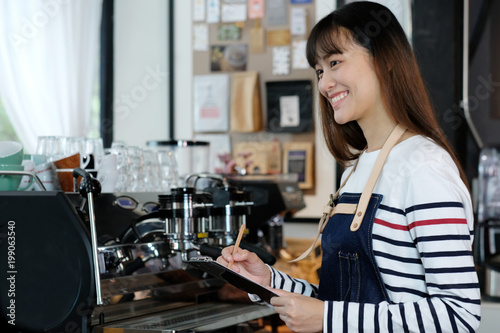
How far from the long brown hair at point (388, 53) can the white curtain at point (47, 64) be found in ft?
7.35

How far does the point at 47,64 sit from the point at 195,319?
2.25m

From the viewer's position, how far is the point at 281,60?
13.9 feet

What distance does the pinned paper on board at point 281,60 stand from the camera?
13.8ft

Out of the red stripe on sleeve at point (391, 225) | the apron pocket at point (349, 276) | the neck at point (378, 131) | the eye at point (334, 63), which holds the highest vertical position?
the eye at point (334, 63)

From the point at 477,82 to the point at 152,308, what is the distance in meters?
2.02

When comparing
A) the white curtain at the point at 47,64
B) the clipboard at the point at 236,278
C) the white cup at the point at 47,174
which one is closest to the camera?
the clipboard at the point at 236,278

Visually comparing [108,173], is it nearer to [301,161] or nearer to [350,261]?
[350,261]

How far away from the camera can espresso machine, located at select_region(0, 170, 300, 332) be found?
3.80 feet

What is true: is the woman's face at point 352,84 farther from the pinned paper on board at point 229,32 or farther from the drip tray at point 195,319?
the pinned paper on board at point 229,32

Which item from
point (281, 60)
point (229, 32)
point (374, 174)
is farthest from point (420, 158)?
point (229, 32)

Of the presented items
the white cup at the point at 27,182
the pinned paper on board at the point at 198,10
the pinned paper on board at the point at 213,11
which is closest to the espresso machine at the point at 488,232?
the white cup at the point at 27,182

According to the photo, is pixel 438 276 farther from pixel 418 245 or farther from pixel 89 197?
pixel 89 197

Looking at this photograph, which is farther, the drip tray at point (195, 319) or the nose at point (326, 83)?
the drip tray at point (195, 319)

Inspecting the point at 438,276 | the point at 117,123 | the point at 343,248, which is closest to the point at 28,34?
the point at 117,123
